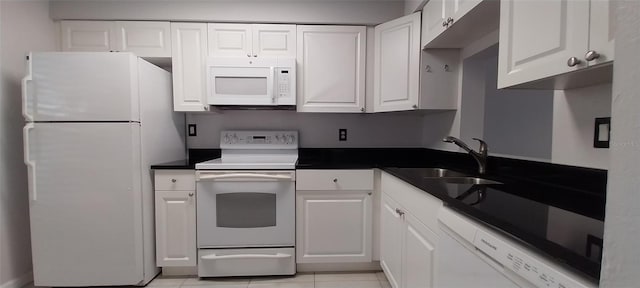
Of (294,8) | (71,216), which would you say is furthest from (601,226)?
(71,216)

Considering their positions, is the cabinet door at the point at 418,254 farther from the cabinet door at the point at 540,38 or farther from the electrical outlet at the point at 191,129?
the electrical outlet at the point at 191,129

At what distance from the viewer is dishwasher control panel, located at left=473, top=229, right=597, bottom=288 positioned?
1.67ft

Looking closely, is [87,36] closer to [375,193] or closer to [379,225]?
[375,193]

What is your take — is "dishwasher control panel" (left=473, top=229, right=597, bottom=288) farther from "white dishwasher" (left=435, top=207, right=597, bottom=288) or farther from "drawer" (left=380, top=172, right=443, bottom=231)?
"drawer" (left=380, top=172, right=443, bottom=231)

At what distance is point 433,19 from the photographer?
1.60m

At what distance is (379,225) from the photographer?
187 centimetres

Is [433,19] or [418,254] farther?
[433,19]

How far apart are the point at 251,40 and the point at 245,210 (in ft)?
4.36

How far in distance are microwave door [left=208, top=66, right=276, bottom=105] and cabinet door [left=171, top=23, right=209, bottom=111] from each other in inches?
6.2

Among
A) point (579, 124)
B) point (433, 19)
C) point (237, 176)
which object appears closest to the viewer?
point (579, 124)

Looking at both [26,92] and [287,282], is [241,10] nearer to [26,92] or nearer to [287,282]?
[26,92]

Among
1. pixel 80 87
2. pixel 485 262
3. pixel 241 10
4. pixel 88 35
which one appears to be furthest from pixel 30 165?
pixel 485 262

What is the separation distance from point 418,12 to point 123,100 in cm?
208

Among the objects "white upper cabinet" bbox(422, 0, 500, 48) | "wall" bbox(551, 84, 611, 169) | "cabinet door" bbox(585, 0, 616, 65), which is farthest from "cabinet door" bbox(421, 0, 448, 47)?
"cabinet door" bbox(585, 0, 616, 65)
